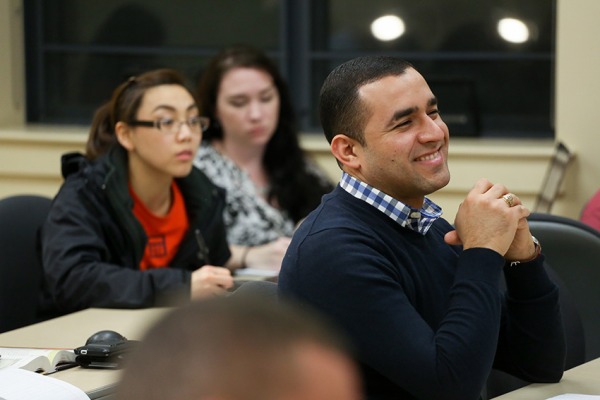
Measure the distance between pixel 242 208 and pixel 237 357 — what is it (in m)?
3.57

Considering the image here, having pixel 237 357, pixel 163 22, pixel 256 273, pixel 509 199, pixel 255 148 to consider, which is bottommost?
pixel 256 273

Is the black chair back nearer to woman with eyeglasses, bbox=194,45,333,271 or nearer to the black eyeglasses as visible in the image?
the black eyeglasses

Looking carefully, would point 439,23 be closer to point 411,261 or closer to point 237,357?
point 411,261

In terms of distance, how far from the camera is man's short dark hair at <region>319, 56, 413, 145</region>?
2.14 meters

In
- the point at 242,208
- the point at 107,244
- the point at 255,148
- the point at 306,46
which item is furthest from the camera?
the point at 306,46

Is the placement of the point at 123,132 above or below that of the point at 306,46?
below

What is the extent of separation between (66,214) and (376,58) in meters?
1.43

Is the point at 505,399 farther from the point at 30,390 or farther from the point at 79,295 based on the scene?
the point at 79,295

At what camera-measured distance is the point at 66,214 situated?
10.8ft

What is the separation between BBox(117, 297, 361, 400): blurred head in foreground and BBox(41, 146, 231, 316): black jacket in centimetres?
221

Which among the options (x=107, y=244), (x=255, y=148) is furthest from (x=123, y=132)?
(x=255, y=148)

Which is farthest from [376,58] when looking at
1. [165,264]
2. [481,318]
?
[165,264]

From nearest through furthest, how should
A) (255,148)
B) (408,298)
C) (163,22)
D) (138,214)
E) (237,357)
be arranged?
(237,357) < (408,298) < (138,214) < (255,148) < (163,22)

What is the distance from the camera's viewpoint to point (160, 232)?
3508 mm
